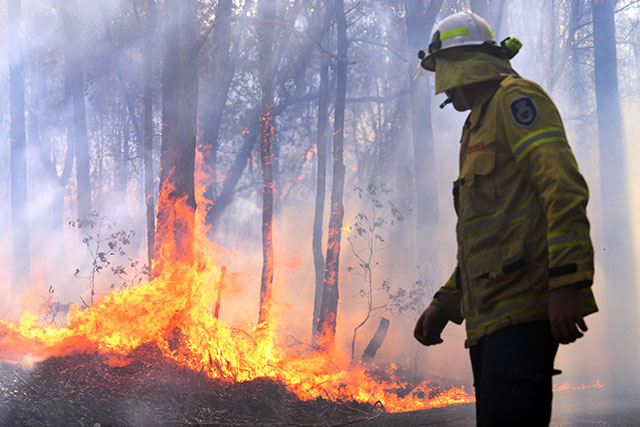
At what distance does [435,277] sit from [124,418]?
8.85m

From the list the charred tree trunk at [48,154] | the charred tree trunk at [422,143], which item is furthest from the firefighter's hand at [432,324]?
the charred tree trunk at [48,154]

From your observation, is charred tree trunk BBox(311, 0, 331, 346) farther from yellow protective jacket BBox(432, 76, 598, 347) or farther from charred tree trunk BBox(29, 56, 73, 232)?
yellow protective jacket BBox(432, 76, 598, 347)

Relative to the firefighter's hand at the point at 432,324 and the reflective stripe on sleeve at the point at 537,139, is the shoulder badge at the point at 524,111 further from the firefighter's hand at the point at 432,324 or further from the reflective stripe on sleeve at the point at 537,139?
the firefighter's hand at the point at 432,324

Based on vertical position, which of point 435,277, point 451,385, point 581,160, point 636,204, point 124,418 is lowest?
point 451,385

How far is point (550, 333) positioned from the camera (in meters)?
2.04

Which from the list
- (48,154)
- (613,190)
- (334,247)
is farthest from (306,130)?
(613,190)

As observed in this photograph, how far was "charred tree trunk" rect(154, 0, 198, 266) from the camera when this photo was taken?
28.7ft

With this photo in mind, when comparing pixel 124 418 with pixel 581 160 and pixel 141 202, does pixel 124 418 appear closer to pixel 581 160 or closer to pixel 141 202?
pixel 581 160

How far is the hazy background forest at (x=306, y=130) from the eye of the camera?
13398 mm

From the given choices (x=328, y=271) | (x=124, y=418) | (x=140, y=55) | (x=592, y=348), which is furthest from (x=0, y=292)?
(x=592, y=348)

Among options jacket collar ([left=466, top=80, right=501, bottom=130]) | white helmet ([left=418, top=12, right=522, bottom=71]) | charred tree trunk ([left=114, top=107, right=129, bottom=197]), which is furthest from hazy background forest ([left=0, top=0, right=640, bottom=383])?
jacket collar ([left=466, top=80, right=501, bottom=130])

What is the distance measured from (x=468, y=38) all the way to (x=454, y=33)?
0.07 metres

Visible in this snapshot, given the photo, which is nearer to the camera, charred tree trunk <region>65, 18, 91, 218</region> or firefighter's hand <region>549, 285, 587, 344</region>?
firefighter's hand <region>549, 285, 587, 344</region>

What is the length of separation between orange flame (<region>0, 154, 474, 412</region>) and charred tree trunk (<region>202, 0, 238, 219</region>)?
6.06 m
